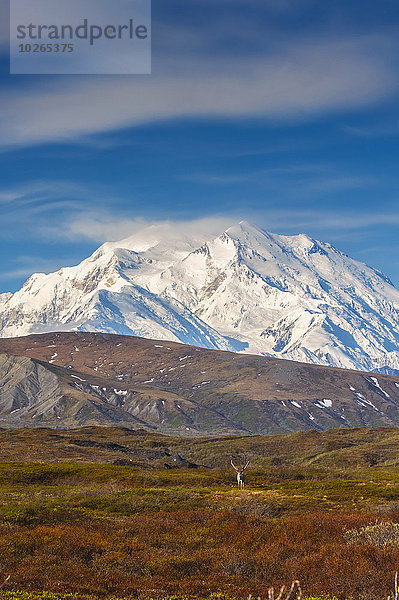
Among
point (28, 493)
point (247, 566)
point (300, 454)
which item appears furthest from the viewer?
point (300, 454)

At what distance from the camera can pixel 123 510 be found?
154 ft

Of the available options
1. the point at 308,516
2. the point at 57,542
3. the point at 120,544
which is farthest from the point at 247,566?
the point at 308,516

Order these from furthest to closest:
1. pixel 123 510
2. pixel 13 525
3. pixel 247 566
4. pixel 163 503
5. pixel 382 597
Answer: pixel 163 503
pixel 123 510
pixel 13 525
pixel 247 566
pixel 382 597

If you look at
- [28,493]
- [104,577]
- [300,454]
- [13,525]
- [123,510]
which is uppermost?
[104,577]

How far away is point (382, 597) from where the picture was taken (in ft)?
81.3

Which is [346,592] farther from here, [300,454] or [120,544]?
[300,454]

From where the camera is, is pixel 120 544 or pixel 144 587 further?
pixel 120 544

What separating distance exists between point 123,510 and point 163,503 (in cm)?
449

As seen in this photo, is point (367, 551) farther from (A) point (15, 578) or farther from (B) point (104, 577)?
(A) point (15, 578)

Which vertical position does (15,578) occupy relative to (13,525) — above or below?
above

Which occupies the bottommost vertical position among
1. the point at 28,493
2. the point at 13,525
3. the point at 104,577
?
the point at 28,493

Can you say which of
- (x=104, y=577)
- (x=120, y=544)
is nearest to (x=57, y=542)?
(x=120, y=544)

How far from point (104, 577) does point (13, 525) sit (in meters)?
11.8

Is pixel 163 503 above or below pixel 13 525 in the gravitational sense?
below
